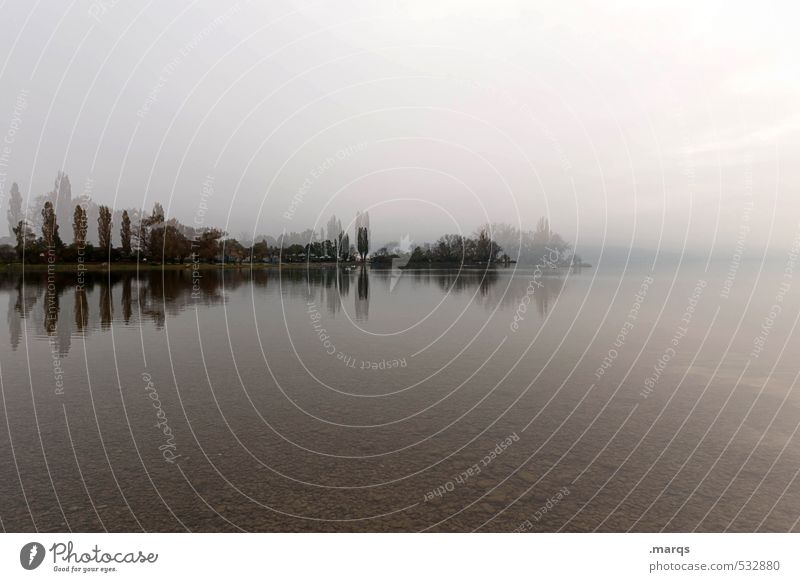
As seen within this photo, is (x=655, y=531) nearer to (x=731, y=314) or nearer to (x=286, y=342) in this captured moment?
(x=286, y=342)

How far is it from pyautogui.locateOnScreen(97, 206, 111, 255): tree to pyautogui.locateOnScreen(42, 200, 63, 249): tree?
26.2ft

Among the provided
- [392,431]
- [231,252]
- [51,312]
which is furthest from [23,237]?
[392,431]

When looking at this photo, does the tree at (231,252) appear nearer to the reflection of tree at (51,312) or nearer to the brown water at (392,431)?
the reflection of tree at (51,312)

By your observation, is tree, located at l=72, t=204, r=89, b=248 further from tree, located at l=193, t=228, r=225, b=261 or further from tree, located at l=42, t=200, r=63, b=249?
tree, located at l=193, t=228, r=225, b=261

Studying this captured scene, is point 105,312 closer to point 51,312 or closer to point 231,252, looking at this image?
point 51,312

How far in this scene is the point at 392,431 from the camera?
12.6 metres

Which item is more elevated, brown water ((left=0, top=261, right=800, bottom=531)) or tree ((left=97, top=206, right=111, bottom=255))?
tree ((left=97, top=206, right=111, bottom=255))

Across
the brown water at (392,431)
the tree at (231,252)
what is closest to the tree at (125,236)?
the tree at (231,252)

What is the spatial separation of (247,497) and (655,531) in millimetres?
6459

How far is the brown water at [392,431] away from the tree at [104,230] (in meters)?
102

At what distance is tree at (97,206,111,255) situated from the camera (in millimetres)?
117081

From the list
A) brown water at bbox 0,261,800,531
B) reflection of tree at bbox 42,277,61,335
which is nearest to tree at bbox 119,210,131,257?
reflection of tree at bbox 42,277,61,335

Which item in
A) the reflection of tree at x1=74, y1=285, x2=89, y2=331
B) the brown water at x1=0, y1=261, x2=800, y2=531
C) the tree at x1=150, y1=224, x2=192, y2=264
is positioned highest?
the tree at x1=150, y1=224, x2=192, y2=264

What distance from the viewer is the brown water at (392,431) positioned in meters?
8.86
